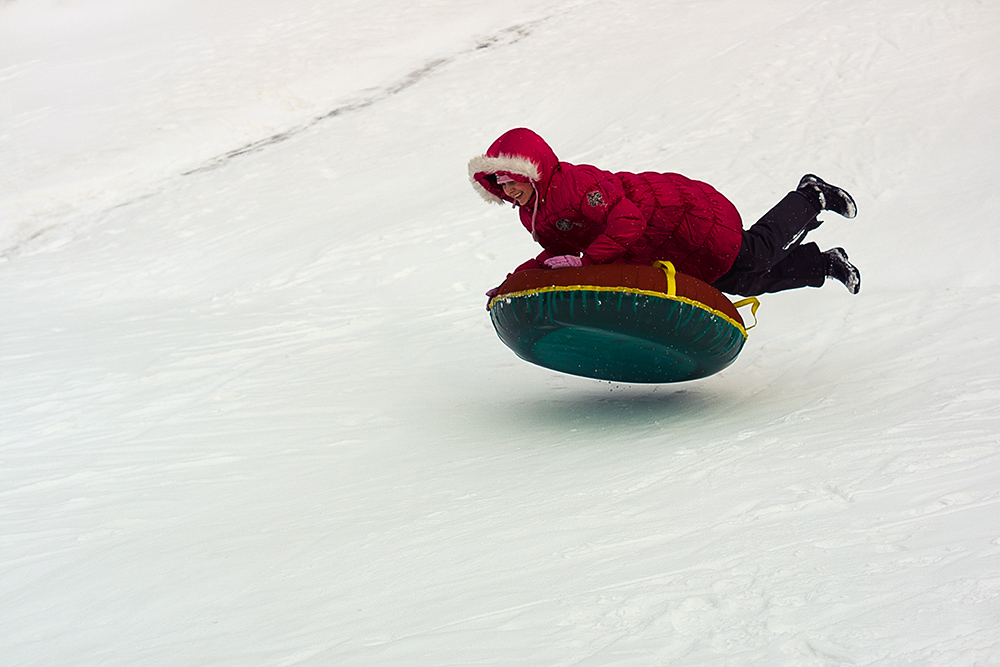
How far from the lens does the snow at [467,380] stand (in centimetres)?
191

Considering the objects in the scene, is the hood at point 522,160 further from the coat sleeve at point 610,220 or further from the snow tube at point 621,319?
the snow tube at point 621,319

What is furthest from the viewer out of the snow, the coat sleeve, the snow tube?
the coat sleeve

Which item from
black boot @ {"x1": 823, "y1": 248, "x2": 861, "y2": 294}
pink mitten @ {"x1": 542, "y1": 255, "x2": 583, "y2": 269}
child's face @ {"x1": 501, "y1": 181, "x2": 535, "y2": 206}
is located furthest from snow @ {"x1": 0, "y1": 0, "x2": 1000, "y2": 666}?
child's face @ {"x1": 501, "y1": 181, "x2": 535, "y2": 206}

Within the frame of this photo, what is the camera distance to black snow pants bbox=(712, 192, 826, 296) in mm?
3730

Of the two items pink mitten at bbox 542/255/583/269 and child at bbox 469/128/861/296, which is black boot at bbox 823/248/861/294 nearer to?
child at bbox 469/128/861/296

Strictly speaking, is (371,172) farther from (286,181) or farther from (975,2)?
(975,2)

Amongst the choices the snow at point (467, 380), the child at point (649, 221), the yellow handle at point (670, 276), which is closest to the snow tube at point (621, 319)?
the yellow handle at point (670, 276)

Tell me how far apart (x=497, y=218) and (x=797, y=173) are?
2467 mm

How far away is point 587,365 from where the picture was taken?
137 inches

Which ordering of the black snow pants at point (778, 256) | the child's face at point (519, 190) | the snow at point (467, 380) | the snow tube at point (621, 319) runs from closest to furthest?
the snow at point (467, 380), the snow tube at point (621, 319), the child's face at point (519, 190), the black snow pants at point (778, 256)

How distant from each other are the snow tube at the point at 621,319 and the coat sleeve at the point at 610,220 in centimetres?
8

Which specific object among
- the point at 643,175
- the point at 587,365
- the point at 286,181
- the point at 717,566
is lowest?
the point at 286,181

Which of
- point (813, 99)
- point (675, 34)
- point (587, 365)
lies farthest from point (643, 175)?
point (675, 34)

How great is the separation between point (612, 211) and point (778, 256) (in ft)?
3.09
